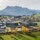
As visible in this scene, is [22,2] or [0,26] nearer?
[0,26]

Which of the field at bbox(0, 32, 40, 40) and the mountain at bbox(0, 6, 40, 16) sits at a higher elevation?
the mountain at bbox(0, 6, 40, 16)

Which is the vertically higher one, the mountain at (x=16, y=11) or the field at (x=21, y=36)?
the mountain at (x=16, y=11)

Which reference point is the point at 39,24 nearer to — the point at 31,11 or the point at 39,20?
the point at 39,20

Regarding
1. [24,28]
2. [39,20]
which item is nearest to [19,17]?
[24,28]

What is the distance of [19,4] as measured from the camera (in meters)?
1.56

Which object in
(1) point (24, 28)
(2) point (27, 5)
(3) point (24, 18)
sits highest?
(2) point (27, 5)

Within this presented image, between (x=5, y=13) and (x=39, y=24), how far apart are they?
517 millimetres

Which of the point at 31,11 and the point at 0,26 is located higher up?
the point at 31,11

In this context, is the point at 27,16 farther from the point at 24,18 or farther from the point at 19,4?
the point at 19,4

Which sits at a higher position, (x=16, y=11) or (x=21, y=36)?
(x=16, y=11)

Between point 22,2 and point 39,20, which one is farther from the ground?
point 22,2

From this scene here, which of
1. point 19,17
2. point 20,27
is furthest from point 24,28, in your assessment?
point 19,17

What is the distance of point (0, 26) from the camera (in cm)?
146

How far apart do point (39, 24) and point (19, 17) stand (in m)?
0.31
